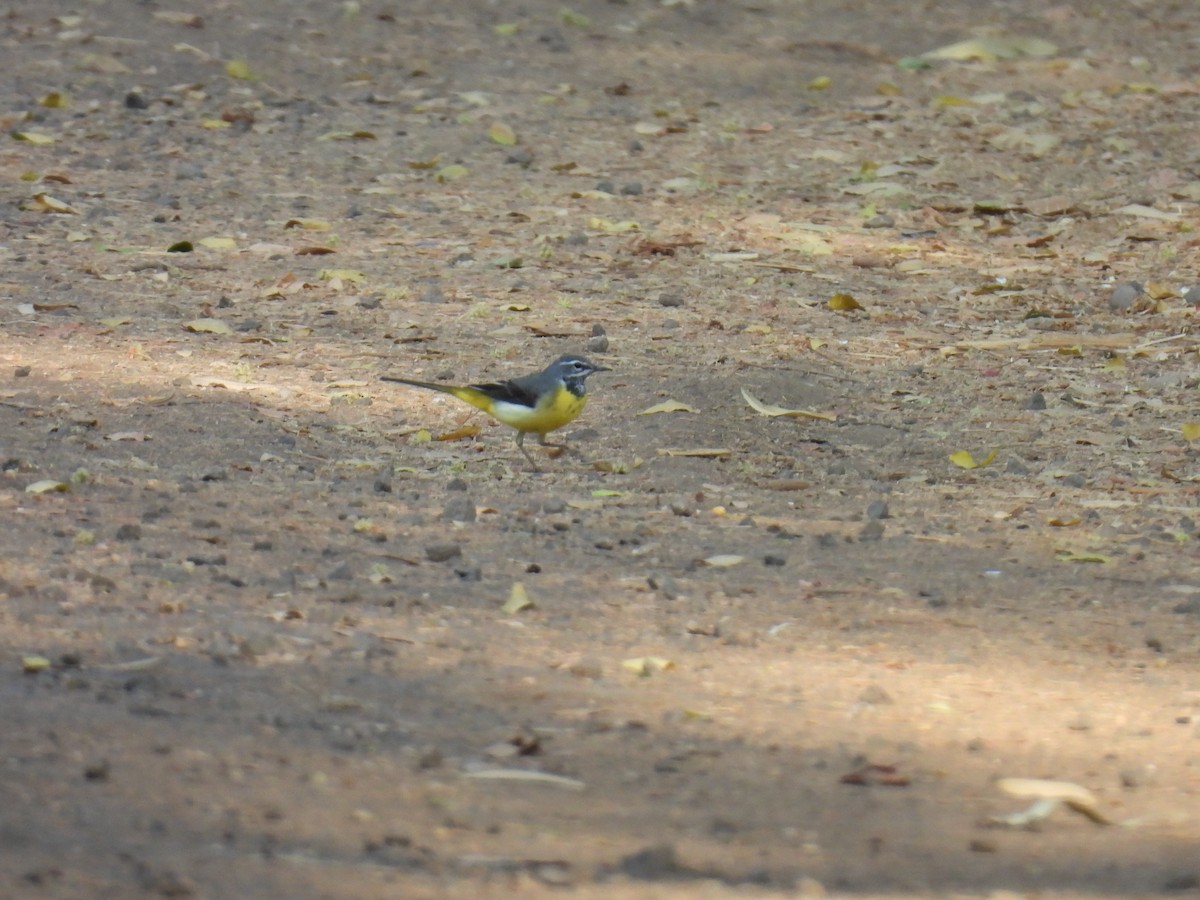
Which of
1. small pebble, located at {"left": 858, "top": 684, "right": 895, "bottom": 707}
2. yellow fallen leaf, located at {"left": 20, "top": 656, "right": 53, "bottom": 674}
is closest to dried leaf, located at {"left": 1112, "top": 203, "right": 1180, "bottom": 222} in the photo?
small pebble, located at {"left": 858, "top": 684, "right": 895, "bottom": 707}

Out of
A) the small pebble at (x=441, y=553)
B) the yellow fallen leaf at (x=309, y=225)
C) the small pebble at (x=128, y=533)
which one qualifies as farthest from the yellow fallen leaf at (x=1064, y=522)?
the yellow fallen leaf at (x=309, y=225)

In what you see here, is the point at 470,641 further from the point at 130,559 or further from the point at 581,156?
the point at 581,156

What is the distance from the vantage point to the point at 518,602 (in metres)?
4.70

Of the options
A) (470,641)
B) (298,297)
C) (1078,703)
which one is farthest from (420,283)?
(1078,703)

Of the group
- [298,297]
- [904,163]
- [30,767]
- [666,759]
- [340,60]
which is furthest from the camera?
[340,60]

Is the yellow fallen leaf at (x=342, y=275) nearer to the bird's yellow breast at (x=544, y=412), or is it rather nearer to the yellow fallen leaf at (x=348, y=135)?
the bird's yellow breast at (x=544, y=412)

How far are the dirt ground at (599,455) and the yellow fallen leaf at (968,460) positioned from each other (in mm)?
13

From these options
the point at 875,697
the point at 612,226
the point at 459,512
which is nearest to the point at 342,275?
the point at 612,226

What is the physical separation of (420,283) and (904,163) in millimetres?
3498

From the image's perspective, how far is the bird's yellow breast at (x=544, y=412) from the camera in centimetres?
616

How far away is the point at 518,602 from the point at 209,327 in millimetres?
3341

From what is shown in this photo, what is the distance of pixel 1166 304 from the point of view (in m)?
8.31

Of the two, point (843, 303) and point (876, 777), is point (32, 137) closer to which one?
point (843, 303)

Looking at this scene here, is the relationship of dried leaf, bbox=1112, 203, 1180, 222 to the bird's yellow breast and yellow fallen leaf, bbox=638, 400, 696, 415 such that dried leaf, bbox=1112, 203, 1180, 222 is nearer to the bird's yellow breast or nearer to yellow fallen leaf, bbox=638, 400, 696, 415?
yellow fallen leaf, bbox=638, 400, 696, 415
